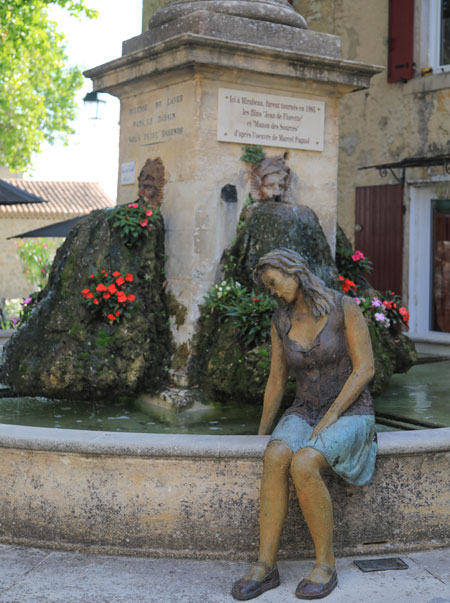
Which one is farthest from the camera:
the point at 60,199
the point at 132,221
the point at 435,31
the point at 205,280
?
the point at 60,199

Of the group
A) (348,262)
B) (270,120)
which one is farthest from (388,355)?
(270,120)

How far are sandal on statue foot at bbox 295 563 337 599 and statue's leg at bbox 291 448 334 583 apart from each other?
0.01 m

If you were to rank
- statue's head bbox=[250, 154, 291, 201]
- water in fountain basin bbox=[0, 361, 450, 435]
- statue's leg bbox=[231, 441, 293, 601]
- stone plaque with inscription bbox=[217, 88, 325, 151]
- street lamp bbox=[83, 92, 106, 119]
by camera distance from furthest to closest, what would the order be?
street lamp bbox=[83, 92, 106, 119]
statue's head bbox=[250, 154, 291, 201]
stone plaque with inscription bbox=[217, 88, 325, 151]
water in fountain basin bbox=[0, 361, 450, 435]
statue's leg bbox=[231, 441, 293, 601]

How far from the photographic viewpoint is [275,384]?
4219mm

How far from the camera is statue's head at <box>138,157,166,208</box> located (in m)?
6.11

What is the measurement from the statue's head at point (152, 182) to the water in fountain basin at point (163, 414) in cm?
140

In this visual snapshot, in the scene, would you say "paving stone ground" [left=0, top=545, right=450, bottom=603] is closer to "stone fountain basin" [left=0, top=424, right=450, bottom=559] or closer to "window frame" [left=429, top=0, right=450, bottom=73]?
"stone fountain basin" [left=0, top=424, right=450, bottom=559]

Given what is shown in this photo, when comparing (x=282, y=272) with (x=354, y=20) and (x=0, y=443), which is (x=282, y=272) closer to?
(x=0, y=443)

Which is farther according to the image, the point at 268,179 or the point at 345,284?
the point at 345,284

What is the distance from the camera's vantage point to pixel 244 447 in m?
4.01

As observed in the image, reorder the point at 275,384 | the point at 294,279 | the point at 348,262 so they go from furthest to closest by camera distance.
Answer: the point at 348,262, the point at 275,384, the point at 294,279

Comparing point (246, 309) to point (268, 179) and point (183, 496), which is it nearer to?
point (268, 179)

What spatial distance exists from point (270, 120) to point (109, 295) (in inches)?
64.0

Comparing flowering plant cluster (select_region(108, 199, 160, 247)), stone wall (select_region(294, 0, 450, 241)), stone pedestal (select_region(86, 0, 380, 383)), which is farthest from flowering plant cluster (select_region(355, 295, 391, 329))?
stone wall (select_region(294, 0, 450, 241))
